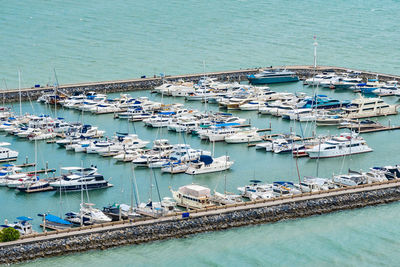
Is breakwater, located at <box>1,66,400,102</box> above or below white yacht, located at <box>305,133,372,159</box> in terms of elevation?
above

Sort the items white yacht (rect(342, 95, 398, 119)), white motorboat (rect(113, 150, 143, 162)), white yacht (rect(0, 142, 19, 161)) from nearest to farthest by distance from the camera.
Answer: white motorboat (rect(113, 150, 143, 162)) < white yacht (rect(0, 142, 19, 161)) < white yacht (rect(342, 95, 398, 119))

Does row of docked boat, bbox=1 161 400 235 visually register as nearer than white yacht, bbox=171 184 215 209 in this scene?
Yes

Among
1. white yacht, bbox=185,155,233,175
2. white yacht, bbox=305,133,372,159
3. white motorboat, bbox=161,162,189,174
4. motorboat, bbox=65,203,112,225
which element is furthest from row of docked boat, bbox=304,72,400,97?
motorboat, bbox=65,203,112,225

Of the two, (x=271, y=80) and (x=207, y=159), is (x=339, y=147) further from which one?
(x=271, y=80)

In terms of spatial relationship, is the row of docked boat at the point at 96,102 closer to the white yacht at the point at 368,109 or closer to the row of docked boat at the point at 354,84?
the white yacht at the point at 368,109

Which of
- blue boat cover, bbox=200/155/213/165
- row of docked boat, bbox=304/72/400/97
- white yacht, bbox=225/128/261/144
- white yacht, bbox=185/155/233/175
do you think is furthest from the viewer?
row of docked boat, bbox=304/72/400/97

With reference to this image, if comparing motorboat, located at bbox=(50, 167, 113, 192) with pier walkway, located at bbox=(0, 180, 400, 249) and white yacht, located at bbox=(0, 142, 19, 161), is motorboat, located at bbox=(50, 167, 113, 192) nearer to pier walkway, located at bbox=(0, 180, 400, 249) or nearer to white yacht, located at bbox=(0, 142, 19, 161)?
white yacht, located at bbox=(0, 142, 19, 161)
